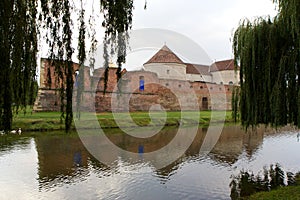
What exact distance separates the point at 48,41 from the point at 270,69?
6.42 m

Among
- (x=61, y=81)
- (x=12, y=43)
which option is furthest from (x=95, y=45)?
(x=12, y=43)

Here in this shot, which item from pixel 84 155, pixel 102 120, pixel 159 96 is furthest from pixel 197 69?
pixel 84 155

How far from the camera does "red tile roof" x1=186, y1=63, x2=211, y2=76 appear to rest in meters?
50.3

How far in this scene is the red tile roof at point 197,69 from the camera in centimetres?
5034

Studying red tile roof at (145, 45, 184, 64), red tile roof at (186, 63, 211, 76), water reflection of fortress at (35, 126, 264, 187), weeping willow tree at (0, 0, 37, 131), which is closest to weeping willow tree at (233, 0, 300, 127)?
water reflection of fortress at (35, 126, 264, 187)

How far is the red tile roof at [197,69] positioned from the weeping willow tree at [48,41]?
46.4 metres

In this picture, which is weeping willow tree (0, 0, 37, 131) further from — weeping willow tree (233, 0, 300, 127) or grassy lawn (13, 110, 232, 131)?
grassy lawn (13, 110, 232, 131)

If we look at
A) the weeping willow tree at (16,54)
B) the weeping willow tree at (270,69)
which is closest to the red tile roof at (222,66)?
the weeping willow tree at (270,69)

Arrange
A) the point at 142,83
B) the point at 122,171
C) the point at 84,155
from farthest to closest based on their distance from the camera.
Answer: the point at 142,83
the point at 84,155
the point at 122,171

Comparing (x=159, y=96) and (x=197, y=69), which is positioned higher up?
(x=197, y=69)

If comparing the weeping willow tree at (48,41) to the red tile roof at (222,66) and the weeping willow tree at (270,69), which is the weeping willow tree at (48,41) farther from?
the red tile roof at (222,66)

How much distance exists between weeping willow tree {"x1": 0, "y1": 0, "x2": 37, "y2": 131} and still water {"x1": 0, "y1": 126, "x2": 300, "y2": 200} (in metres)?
4.06

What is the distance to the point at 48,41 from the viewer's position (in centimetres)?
324

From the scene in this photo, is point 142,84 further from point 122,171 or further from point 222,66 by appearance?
point 222,66
